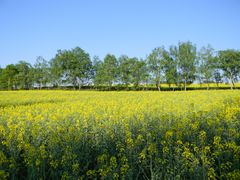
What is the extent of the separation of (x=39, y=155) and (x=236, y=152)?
13.4 feet

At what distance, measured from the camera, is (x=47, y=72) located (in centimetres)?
8556

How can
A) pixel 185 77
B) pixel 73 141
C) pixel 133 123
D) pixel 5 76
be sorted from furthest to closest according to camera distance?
pixel 5 76 → pixel 185 77 → pixel 133 123 → pixel 73 141

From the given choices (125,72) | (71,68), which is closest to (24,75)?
(71,68)

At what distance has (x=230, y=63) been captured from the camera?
75188mm

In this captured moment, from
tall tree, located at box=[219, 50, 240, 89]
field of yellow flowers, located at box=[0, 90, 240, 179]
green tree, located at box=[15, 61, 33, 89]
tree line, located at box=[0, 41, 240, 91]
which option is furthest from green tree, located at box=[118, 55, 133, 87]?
field of yellow flowers, located at box=[0, 90, 240, 179]

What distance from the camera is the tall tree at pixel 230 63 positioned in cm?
7556

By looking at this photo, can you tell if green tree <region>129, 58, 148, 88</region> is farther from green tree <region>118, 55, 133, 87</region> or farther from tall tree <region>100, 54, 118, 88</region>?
tall tree <region>100, 54, 118, 88</region>

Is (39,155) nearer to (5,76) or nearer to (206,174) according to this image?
(206,174)

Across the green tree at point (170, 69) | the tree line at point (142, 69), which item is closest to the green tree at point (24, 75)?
the tree line at point (142, 69)

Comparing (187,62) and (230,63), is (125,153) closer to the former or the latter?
(187,62)

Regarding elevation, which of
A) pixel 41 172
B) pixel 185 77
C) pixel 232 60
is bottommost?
pixel 41 172

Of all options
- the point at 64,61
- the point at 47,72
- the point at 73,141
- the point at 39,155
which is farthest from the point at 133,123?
the point at 47,72

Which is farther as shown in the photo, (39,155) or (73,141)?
(73,141)

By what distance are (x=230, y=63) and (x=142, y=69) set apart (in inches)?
1288
